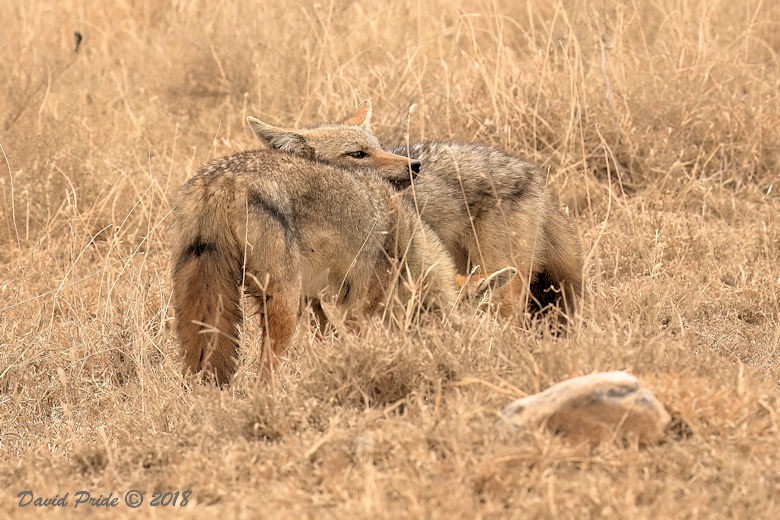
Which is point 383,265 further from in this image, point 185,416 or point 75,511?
point 75,511

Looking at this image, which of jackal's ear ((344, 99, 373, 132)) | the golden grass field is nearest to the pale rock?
the golden grass field

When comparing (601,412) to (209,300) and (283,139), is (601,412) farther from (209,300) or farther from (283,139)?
(283,139)

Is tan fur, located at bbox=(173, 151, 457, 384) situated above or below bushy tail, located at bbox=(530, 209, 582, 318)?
above

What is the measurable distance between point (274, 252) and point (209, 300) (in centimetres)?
32

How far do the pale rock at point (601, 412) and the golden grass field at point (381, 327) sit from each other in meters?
0.07

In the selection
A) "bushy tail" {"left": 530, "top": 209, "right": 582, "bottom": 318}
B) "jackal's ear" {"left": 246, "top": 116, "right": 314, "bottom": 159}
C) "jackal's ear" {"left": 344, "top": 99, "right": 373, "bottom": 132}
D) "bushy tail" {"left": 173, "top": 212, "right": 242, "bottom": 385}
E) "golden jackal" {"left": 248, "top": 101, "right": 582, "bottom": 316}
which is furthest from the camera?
"jackal's ear" {"left": 344, "top": 99, "right": 373, "bottom": 132}

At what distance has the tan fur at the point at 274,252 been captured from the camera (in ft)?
14.9

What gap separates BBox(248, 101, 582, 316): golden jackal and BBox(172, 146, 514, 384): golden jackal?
0.64 metres

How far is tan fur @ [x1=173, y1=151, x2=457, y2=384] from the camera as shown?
4.54 metres

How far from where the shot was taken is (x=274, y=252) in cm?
458

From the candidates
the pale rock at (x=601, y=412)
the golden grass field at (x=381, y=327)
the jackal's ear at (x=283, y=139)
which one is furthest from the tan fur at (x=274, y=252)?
the jackal's ear at (x=283, y=139)

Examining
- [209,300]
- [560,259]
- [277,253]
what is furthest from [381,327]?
[560,259]

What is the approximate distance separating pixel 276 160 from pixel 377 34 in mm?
5105

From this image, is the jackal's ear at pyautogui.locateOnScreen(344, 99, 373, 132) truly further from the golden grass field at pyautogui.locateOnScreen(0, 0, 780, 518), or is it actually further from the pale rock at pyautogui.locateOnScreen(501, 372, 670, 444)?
the pale rock at pyautogui.locateOnScreen(501, 372, 670, 444)
